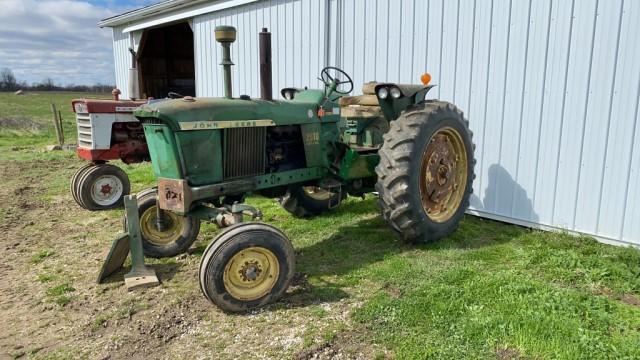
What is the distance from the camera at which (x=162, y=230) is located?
13.7 ft

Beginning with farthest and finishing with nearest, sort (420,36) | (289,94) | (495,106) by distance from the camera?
1. (420,36)
2. (289,94)
3. (495,106)

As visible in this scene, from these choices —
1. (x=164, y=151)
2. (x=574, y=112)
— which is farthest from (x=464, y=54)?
(x=164, y=151)

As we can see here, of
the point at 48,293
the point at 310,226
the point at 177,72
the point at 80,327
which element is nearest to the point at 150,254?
the point at 48,293

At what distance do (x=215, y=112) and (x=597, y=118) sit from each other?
3.32 metres

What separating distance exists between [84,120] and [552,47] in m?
5.62

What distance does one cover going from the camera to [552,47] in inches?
179

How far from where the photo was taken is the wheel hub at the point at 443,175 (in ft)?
14.4

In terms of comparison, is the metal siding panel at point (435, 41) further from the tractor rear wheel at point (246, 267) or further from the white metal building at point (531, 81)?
the tractor rear wheel at point (246, 267)

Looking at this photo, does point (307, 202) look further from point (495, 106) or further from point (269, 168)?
point (495, 106)

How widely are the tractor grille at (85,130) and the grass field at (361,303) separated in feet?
5.71

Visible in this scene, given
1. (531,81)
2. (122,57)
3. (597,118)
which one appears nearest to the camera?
(597,118)

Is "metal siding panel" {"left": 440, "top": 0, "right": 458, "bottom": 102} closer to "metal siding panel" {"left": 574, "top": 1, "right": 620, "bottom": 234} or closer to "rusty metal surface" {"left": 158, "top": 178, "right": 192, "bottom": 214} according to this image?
"metal siding panel" {"left": 574, "top": 1, "right": 620, "bottom": 234}

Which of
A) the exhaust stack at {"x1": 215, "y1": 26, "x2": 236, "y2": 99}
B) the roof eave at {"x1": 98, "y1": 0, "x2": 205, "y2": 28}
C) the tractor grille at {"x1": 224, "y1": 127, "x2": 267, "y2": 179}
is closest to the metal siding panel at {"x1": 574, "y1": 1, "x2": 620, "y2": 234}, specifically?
the tractor grille at {"x1": 224, "y1": 127, "x2": 267, "y2": 179}

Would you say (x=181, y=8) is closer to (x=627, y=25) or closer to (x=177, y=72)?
(x=177, y=72)
